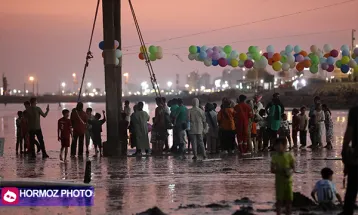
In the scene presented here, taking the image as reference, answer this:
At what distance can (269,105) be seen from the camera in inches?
869

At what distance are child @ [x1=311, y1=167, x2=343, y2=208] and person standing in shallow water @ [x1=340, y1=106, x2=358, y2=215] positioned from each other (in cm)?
75

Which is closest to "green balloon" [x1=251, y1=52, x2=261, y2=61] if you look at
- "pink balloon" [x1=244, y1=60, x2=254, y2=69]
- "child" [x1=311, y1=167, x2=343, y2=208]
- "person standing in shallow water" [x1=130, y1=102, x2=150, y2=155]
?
"pink balloon" [x1=244, y1=60, x2=254, y2=69]

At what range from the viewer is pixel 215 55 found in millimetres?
26812

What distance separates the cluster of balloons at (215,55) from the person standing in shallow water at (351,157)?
17.1 meters

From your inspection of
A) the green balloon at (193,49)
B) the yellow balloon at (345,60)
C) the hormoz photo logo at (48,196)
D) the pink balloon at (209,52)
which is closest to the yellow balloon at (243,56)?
the pink balloon at (209,52)

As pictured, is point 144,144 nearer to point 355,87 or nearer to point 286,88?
point 355,87

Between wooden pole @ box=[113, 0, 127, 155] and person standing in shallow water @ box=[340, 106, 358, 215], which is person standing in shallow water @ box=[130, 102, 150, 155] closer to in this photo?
wooden pole @ box=[113, 0, 127, 155]

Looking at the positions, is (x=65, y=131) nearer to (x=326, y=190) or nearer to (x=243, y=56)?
(x=243, y=56)

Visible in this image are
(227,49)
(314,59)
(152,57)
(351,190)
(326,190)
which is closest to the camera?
(351,190)

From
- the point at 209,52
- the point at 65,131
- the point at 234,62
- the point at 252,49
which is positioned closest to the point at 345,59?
the point at 252,49

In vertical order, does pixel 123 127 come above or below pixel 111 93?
below

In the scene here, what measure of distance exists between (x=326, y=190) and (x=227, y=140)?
1062 cm

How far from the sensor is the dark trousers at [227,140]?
21297mm

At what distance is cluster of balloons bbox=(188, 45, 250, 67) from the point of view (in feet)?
88.1
